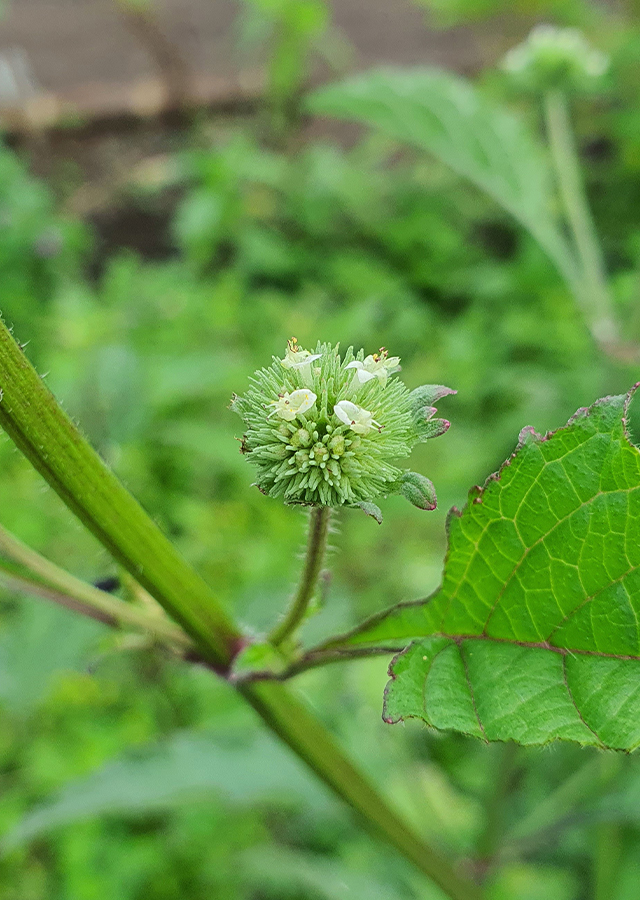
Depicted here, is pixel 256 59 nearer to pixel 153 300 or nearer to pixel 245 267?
pixel 245 267

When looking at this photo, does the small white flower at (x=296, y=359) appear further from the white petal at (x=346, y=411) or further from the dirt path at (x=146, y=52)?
the dirt path at (x=146, y=52)

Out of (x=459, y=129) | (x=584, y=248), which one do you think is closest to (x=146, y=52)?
(x=459, y=129)

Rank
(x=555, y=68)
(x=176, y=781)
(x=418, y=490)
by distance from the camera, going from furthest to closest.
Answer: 1. (x=555, y=68)
2. (x=176, y=781)
3. (x=418, y=490)

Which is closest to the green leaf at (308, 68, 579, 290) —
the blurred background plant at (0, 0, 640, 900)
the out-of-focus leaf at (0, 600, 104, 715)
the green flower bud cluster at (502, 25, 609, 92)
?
the blurred background plant at (0, 0, 640, 900)

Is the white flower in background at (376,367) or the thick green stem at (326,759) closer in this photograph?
the white flower in background at (376,367)

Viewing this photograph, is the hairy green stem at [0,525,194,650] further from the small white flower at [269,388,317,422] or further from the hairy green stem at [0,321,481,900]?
the small white flower at [269,388,317,422]

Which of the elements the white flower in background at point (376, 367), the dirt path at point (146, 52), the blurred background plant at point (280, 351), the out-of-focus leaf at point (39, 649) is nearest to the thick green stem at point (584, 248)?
the blurred background plant at point (280, 351)

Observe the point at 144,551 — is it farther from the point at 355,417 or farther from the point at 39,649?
the point at 39,649

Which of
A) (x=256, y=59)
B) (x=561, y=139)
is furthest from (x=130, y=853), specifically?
(x=256, y=59)
